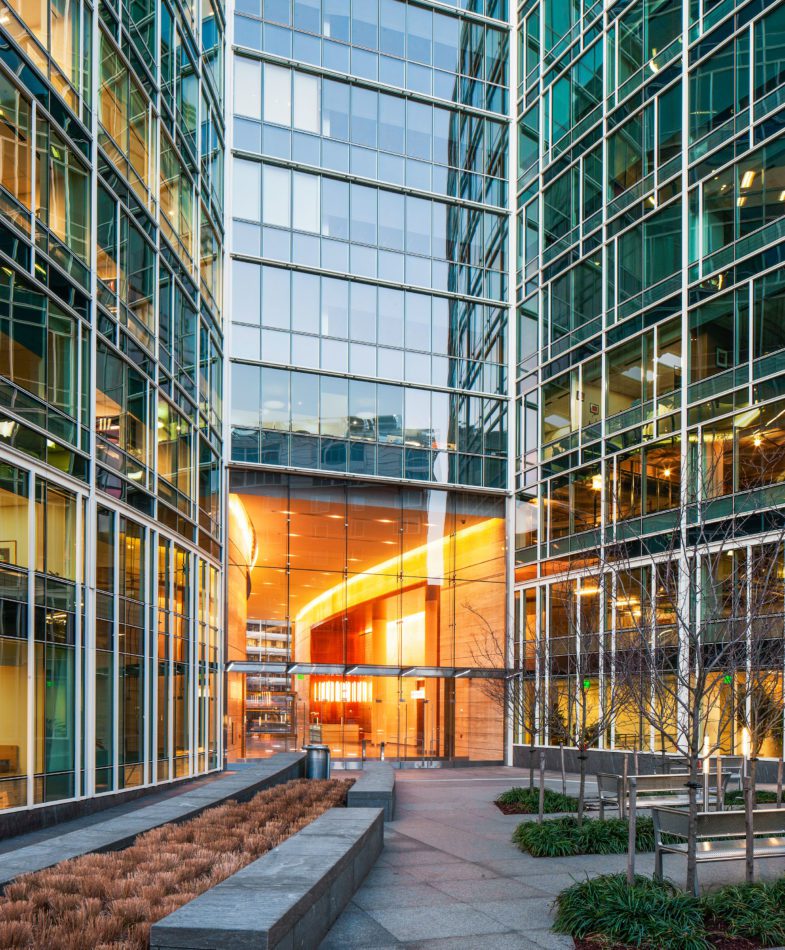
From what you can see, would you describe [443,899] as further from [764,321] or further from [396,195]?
[396,195]

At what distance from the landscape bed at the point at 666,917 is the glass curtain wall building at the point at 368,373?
23892 millimetres

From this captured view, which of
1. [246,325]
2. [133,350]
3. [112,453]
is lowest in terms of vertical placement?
[112,453]

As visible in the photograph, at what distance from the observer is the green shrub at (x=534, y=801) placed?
1761 cm

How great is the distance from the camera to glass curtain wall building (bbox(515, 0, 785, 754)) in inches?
956

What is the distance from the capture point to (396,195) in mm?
35812

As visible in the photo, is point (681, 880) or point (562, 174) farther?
point (562, 174)

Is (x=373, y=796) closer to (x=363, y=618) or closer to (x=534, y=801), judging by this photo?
(x=534, y=801)

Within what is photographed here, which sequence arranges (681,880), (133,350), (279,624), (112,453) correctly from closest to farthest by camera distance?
(681,880)
(112,453)
(133,350)
(279,624)

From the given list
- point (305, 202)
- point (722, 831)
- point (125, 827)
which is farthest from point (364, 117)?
point (722, 831)

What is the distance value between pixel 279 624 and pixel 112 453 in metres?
13.8

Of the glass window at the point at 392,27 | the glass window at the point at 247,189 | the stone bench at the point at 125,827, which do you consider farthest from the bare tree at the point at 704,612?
the glass window at the point at 392,27

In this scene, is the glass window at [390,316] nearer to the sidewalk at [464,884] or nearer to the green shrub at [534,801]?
the green shrub at [534,801]

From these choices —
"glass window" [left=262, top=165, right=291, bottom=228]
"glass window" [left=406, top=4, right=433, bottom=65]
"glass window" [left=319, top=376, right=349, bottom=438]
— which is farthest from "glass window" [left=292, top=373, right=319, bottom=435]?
"glass window" [left=406, top=4, right=433, bottom=65]

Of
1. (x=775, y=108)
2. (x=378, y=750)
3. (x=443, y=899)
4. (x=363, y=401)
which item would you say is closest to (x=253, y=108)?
(x=363, y=401)
